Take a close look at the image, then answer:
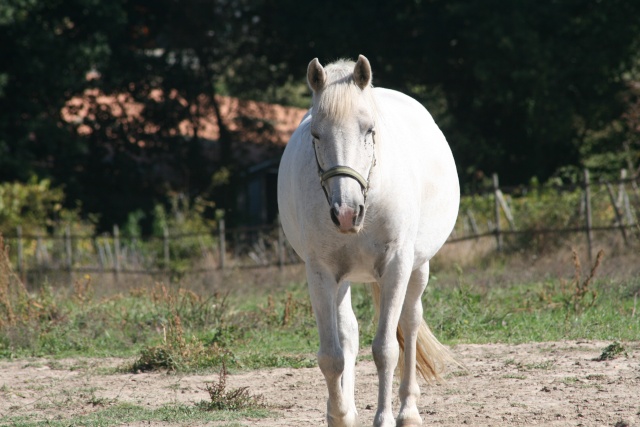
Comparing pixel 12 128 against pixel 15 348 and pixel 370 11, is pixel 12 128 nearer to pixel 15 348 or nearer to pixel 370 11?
pixel 370 11

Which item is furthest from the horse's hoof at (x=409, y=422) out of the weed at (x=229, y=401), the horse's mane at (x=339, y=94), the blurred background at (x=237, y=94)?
the blurred background at (x=237, y=94)

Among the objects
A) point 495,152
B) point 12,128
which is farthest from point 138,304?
point 495,152

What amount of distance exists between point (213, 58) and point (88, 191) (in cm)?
574

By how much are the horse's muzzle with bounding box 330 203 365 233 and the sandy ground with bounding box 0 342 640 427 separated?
1666 millimetres

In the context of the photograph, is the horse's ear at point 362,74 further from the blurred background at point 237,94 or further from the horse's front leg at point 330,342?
the blurred background at point 237,94

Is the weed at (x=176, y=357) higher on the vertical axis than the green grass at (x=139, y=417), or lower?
higher

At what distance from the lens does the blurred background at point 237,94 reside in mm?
20062

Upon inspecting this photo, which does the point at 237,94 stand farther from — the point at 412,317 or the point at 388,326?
the point at 388,326

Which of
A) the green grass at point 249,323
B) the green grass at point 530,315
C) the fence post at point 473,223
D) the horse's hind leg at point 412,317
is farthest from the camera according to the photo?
the fence post at point 473,223

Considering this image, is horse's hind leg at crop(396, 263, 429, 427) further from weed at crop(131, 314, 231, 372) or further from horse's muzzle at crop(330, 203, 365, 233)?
weed at crop(131, 314, 231, 372)

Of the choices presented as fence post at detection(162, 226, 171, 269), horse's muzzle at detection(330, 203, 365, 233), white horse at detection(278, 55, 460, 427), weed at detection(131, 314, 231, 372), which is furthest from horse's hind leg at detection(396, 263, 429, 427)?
fence post at detection(162, 226, 171, 269)

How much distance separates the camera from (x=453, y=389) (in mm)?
6121

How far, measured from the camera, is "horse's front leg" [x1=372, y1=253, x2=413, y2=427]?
477 centimetres

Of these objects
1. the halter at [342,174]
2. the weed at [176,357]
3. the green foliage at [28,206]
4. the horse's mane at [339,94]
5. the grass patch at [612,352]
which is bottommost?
the grass patch at [612,352]
